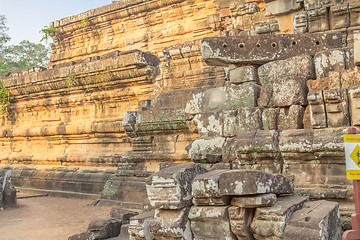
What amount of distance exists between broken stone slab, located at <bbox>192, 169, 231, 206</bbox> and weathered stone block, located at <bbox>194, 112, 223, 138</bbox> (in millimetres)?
1630

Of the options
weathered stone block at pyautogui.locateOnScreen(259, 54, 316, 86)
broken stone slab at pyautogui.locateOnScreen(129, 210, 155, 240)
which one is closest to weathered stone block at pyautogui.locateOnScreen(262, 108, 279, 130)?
weathered stone block at pyautogui.locateOnScreen(259, 54, 316, 86)

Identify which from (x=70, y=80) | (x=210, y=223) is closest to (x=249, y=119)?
(x=210, y=223)

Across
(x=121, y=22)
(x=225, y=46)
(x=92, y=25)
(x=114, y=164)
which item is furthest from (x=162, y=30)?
(x=225, y=46)

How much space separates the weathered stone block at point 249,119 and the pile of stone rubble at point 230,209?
3.88 feet

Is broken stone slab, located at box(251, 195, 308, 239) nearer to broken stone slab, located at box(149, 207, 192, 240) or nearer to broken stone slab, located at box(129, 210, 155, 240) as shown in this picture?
broken stone slab, located at box(149, 207, 192, 240)

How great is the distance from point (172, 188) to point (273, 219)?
3.31ft

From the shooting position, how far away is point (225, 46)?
17.7 ft

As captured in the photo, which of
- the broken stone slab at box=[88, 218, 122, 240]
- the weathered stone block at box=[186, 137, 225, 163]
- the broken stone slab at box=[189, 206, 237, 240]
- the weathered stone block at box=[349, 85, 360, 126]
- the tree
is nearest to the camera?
the broken stone slab at box=[189, 206, 237, 240]

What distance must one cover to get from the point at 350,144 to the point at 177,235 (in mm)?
1740

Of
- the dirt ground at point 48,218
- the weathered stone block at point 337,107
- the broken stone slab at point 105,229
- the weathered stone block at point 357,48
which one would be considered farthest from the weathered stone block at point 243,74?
the dirt ground at point 48,218

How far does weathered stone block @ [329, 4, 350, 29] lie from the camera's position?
5.39 meters

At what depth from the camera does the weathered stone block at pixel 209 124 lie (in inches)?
213

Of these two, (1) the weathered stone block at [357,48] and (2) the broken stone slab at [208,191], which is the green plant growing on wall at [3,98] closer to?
A: (2) the broken stone slab at [208,191]

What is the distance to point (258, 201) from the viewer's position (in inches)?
134
